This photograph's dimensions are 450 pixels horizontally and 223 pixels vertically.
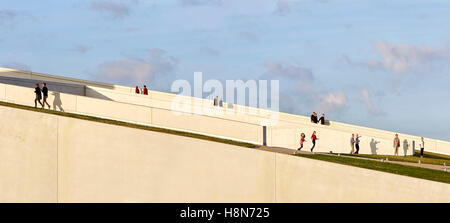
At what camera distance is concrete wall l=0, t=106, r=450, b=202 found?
2238 centimetres

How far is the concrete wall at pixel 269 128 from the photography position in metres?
26.9

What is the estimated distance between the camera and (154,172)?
80.5 feet

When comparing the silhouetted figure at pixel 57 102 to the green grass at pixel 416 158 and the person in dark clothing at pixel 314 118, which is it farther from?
the person in dark clothing at pixel 314 118

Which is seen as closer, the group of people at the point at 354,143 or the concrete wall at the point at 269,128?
the concrete wall at the point at 269,128

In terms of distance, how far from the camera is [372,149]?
31859mm

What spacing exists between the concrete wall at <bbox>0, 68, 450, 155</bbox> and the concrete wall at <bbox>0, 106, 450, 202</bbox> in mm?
2633

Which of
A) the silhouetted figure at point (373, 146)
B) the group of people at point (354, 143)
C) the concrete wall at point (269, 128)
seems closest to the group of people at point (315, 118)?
the concrete wall at point (269, 128)

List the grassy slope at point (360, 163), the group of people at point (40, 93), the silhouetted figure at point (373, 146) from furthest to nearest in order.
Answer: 1. the silhouetted figure at point (373, 146)
2. the group of people at point (40, 93)
3. the grassy slope at point (360, 163)

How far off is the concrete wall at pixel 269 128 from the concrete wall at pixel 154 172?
2633 mm

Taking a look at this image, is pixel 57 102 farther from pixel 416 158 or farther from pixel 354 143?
pixel 416 158

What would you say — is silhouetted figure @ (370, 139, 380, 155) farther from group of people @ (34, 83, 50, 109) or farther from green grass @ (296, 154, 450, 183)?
group of people @ (34, 83, 50, 109)
